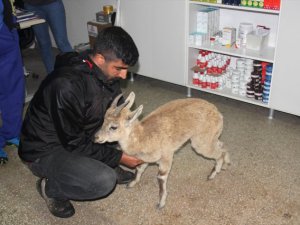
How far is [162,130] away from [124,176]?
700mm

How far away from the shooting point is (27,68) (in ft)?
17.3

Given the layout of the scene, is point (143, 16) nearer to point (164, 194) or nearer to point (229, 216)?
point (164, 194)

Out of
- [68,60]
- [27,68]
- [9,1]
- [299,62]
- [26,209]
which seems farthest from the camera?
[27,68]

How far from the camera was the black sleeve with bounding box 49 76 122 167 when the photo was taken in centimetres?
215

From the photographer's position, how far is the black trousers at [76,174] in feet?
7.70

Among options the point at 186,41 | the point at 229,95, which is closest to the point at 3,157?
the point at 186,41

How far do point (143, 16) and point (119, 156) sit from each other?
7.40ft

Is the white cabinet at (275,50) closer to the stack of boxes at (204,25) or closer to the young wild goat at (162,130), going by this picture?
the stack of boxes at (204,25)

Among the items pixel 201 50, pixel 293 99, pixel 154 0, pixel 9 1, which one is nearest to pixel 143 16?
pixel 154 0

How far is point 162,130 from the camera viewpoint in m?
2.49

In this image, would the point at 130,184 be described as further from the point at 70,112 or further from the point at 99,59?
the point at 99,59

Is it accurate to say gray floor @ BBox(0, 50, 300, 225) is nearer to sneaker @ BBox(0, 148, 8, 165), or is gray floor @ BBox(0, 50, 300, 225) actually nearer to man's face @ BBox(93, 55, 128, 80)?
sneaker @ BBox(0, 148, 8, 165)

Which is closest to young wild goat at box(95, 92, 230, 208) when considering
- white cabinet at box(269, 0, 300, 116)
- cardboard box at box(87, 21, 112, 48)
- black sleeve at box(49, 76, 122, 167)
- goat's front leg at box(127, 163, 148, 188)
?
black sleeve at box(49, 76, 122, 167)

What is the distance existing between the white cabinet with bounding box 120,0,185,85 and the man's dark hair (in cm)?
184
